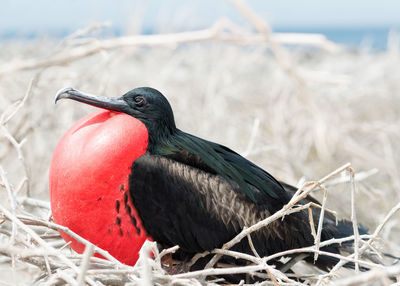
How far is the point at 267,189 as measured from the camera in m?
1.89

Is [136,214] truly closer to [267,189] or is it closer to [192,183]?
[192,183]

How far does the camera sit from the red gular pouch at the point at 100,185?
1612 millimetres

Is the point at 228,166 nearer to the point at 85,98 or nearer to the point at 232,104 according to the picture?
the point at 85,98

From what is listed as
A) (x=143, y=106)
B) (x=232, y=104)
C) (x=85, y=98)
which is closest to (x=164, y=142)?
(x=143, y=106)

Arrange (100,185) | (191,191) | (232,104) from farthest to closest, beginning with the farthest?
1. (232,104)
2. (191,191)
3. (100,185)

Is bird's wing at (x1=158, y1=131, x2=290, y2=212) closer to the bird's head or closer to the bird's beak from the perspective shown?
the bird's head

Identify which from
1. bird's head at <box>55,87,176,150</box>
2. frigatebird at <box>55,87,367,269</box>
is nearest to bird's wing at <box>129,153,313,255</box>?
frigatebird at <box>55,87,367,269</box>

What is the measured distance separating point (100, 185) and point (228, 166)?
43cm

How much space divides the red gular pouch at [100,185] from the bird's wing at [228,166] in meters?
0.14

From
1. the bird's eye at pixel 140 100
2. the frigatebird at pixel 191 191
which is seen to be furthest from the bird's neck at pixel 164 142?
the bird's eye at pixel 140 100

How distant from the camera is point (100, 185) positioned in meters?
1.61

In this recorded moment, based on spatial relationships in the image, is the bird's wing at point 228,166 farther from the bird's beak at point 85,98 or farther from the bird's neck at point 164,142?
the bird's beak at point 85,98

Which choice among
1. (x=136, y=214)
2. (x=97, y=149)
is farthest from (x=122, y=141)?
(x=136, y=214)

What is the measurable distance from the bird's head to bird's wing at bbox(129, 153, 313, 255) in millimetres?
115
